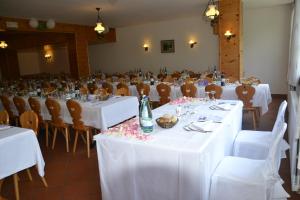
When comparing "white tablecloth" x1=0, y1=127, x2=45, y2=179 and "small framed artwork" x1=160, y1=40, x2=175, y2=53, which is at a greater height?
"small framed artwork" x1=160, y1=40, x2=175, y2=53

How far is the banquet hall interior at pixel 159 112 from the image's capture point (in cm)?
219

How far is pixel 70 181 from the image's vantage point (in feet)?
11.2

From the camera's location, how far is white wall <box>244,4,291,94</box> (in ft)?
26.3

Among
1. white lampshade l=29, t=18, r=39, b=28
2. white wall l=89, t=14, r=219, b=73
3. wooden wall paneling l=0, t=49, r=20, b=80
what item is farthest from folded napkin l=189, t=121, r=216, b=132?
wooden wall paneling l=0, t=49, r=20, b=80

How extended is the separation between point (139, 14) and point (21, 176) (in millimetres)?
6328

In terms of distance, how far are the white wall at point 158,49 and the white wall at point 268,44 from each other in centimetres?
127

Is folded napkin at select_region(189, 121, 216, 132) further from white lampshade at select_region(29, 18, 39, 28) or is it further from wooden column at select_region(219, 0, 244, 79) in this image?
white lampshade at select_region(29, 18, 39, 28)

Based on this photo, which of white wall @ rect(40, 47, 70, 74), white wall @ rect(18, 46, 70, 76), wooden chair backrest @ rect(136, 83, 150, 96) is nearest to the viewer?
wooden chair backrest @ rect(136, 83, 150, 96)

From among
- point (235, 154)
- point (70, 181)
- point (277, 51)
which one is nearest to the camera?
point (235, 154)

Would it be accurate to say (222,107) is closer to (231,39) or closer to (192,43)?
(231,39)

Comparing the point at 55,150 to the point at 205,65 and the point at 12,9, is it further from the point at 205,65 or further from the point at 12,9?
the point at 205,65

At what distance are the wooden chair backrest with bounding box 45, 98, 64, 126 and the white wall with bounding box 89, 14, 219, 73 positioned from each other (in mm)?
6545

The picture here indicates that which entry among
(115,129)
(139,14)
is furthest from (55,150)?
(139,14)

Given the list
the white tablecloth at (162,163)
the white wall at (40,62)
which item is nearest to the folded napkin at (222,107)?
the white tablecloth at (162,163)
